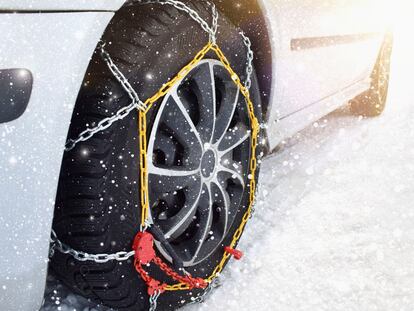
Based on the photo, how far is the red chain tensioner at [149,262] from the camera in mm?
1314

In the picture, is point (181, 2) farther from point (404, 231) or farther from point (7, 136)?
point (404, 231)

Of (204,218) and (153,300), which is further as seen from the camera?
(204,218)

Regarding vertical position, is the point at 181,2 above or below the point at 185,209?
above

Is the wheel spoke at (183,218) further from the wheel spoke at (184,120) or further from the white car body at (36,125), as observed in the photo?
the white car body at (36,125)

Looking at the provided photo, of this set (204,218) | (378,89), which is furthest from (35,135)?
(378,89)

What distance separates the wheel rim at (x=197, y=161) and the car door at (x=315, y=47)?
330mm

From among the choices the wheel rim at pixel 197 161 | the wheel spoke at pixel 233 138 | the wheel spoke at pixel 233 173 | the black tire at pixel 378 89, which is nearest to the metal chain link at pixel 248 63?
the wheel rim at pixel 197 161

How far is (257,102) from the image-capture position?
184 centimetres

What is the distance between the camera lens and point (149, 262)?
1397mm

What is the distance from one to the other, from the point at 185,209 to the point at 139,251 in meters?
0.26

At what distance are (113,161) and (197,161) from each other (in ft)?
1.23

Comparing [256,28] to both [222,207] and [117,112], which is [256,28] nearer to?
[222,207]

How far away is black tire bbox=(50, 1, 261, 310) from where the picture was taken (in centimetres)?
122

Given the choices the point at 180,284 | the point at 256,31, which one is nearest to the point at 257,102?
the point at 256,31
